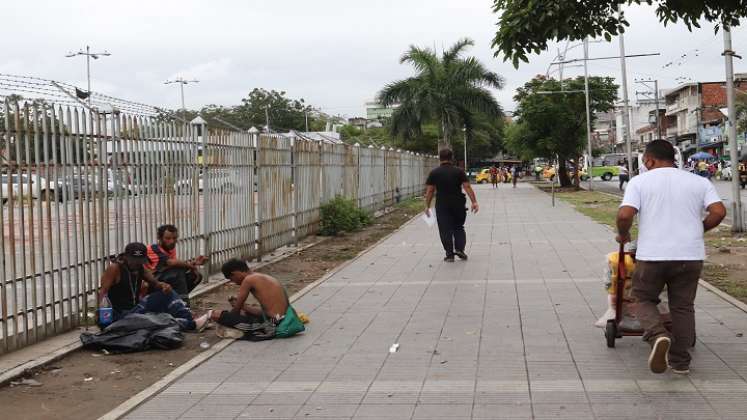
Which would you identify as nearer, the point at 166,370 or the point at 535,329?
the point at 166,370

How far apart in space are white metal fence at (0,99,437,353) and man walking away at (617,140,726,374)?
471cm

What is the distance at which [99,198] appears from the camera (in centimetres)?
790

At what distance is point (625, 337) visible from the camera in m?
6.73

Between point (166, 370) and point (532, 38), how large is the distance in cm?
432

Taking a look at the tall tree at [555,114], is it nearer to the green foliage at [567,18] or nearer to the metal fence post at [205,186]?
the metal fence post at [205,186]

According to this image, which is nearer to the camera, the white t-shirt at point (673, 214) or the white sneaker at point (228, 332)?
the white t-shirt at point (673, 214)

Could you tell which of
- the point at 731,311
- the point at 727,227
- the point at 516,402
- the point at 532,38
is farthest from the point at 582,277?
the point at 727,227

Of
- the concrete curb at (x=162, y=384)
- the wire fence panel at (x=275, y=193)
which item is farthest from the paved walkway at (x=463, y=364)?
the wire fence panel at (x=275, y=193)

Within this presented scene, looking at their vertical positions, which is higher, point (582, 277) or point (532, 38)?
point (532, 38)

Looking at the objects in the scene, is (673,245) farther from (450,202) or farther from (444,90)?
(444,90)

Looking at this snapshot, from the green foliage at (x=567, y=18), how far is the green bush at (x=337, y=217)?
1083 cm

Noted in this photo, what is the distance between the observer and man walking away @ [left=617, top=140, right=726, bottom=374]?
5.57 m

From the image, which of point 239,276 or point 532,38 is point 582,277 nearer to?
point 532,38

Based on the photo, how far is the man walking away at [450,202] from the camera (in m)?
12.5
